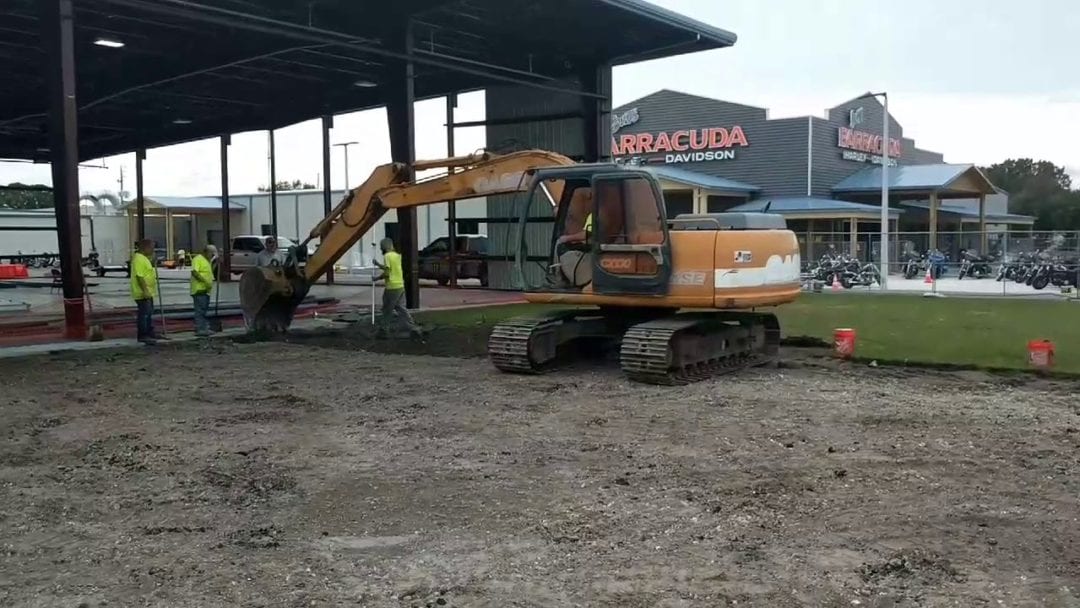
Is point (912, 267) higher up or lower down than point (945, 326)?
higher up

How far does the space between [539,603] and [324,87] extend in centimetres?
2615

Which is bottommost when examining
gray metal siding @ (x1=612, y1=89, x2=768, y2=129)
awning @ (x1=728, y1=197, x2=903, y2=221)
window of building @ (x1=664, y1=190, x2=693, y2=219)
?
awning @ (x1=728, y1=197, x2=903, y2=221)

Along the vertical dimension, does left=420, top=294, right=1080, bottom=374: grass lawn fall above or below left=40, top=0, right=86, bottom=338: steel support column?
below

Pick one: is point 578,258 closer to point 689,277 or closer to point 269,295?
point 689,277

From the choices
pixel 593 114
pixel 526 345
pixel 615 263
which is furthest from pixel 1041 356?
pixel 593 114

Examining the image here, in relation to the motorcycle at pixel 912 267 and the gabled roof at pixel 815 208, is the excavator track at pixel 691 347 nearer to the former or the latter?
the motorcycle at pixel 912 267

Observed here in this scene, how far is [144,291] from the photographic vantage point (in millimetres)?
16281

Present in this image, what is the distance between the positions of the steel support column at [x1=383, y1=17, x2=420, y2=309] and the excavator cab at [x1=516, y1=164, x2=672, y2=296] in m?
9.22

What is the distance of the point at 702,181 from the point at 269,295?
2918 centimetres

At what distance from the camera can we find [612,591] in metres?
5.32

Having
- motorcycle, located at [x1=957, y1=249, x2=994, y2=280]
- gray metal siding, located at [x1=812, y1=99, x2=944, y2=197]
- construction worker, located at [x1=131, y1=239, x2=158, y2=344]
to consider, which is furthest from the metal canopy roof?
gray metal siding, located at [x1=812, y1=99, x2=944, y2=197]

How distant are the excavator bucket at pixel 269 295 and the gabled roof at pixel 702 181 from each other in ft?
82.3

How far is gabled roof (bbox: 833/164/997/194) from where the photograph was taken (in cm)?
4397

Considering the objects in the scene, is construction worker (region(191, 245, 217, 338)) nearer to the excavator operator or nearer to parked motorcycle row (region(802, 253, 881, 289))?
the excavator operator
